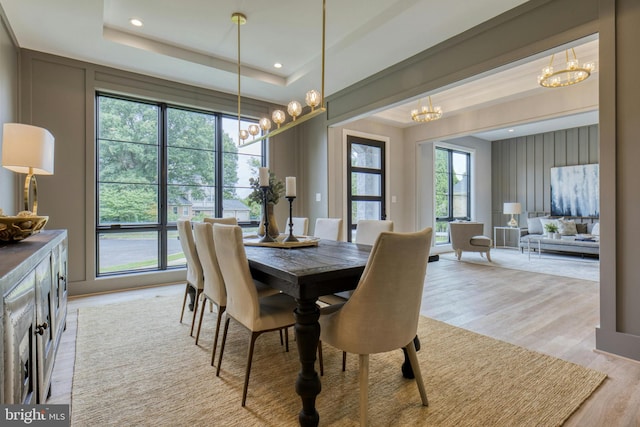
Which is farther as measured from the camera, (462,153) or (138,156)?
(462,153)

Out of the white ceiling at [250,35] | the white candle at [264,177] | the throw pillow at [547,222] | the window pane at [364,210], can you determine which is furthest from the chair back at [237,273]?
the throw pillow at [547,222]

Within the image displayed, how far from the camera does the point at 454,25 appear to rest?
290 cm

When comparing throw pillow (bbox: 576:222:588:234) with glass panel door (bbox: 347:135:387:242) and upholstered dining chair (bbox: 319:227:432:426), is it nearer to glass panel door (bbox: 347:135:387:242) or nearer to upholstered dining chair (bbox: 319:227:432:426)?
glass panel door (bbox: 347:135:387:242)

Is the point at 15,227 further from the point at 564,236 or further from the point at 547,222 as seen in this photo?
the point at 547,222

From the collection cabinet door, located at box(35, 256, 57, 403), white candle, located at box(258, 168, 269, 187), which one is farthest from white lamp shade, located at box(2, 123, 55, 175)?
white candle, located at box(258, 168, 269, 187)

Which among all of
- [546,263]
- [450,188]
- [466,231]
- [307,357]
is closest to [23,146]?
[307,357]

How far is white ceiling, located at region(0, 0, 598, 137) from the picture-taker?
280 centimetres

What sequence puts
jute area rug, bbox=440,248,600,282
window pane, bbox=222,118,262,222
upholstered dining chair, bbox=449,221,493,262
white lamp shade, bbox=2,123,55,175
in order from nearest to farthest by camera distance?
white lamp shade, bbox=2,123,55,175 → window pane, bbox=222,118,262,222 → jute area rug, bbox=440,248,600,282 → upholstered dining chair, bbox=449,221,493,262

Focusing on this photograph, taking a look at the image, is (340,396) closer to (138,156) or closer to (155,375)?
(155,375)

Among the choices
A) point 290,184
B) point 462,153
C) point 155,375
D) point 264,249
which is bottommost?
point 155,375

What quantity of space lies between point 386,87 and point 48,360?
12.7ft

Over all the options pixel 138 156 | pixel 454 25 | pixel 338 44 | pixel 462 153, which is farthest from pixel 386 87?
pixel 462 153

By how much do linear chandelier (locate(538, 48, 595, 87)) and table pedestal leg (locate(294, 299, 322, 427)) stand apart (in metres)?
4.08

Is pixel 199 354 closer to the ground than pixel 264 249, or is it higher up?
closer to the ground
